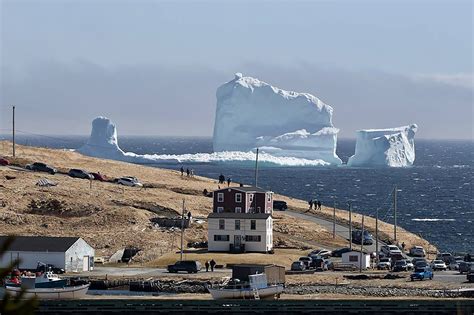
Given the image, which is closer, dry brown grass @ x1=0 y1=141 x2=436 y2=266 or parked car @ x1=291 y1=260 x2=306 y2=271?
parked car @ x1=291 y1=260 x2=306 y2=271

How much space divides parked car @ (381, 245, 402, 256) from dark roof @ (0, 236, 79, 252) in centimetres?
2007

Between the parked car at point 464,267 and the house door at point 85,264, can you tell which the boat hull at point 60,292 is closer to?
the house door at point 85,264

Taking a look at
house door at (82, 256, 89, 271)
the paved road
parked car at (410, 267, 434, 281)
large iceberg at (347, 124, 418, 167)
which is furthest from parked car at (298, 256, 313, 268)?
large iceberg at (347, 124, 418, 167)

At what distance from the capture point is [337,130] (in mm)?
182875

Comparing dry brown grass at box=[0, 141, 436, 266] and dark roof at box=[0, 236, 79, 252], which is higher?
dry brown grass at box=[0, 141, 436, 266]

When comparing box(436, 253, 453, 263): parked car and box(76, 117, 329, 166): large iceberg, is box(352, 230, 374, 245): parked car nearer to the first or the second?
box(436, 253, 453, 263): parked car

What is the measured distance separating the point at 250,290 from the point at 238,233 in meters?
19.7

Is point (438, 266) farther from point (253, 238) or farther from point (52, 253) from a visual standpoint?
point (52, 253)

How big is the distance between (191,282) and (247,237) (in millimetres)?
12378

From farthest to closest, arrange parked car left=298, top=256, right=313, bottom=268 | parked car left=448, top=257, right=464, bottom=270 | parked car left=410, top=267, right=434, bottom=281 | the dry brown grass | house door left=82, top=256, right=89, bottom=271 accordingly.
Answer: the dry brown grass
parked car left=448, top=257, right=464, bottom=270
parked car left=298, top=256, right=313, bottom=268
house door left=82, top=256, right=89, bottom=271
parked car left=410, top=267, right=434, bottom=281

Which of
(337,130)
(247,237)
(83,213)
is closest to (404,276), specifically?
(247,237)

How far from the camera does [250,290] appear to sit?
4275 cm

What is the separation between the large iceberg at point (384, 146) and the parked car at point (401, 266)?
120 m

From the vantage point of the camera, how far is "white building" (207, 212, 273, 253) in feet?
203
